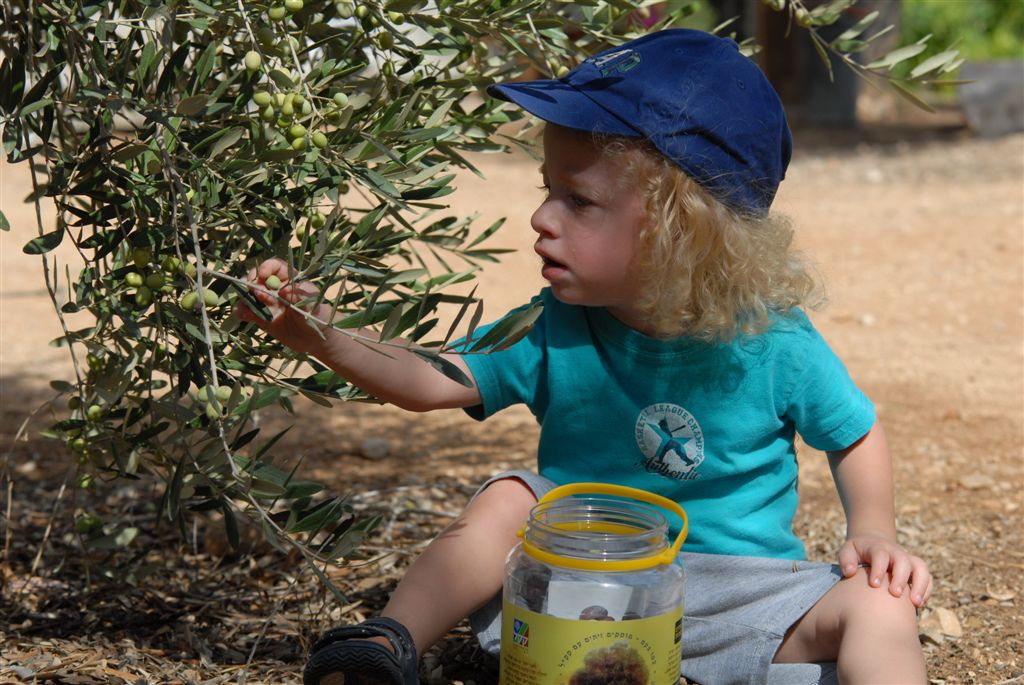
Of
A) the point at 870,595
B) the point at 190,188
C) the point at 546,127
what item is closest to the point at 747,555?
the point at 870,595

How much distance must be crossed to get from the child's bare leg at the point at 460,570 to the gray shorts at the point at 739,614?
63 millimetres

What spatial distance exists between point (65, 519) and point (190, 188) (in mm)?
1293

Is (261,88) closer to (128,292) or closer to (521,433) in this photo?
(128,292)

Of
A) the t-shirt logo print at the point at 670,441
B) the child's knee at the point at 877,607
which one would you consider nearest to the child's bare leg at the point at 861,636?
the child's knee at the point at 877,607

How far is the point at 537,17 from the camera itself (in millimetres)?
1978

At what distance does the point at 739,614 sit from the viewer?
205 centimetres

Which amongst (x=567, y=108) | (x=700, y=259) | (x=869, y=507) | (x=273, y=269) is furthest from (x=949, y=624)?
(x=273, y=269)

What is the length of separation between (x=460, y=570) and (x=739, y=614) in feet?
1.49

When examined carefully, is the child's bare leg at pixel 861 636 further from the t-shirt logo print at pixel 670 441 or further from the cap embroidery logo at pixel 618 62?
the cap embroidery logo at pixel 618 62

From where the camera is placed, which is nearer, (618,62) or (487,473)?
(618,62)

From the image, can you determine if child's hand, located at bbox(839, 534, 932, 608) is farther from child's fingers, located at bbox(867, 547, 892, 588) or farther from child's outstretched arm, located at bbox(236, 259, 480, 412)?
child's outstretched arm, located at bbox(236, 259, 480, 412)

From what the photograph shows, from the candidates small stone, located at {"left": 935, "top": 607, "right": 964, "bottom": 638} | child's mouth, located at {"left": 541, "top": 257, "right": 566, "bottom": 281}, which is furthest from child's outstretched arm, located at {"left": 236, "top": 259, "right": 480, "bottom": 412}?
small stone, located at {"left": 935, "top": 607, "right": 964, "bottom": 638}

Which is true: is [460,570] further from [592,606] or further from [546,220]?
[546,220]

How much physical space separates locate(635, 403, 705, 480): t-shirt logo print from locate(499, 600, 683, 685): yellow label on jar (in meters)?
0.38
